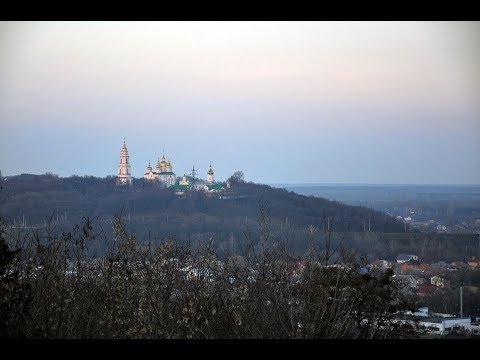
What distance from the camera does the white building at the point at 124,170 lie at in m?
5.34

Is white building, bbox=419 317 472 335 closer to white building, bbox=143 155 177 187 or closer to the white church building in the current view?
the white church building

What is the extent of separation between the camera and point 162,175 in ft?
23.8

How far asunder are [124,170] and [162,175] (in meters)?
0.80

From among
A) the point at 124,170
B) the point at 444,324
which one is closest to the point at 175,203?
the point at 124,170

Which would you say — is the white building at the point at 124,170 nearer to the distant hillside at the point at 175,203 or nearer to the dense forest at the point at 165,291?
the distant hillside at the point at 175,203

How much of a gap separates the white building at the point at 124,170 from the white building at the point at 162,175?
197 millimetres

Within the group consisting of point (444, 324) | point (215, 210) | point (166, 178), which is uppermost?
point (166, 178)

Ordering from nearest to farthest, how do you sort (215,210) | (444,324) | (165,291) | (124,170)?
(165,291) → (444,324) → (124,170) → (215,210)

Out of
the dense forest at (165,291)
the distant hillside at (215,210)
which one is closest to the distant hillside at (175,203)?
Answer: the distant hillside at (215,210)

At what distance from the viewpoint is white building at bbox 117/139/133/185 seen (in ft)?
17.5

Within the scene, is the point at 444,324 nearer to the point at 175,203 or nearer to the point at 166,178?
the point at 175,203

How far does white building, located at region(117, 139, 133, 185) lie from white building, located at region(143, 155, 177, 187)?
0.20 meters

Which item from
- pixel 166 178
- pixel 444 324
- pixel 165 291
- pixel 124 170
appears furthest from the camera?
pixel 166 178
